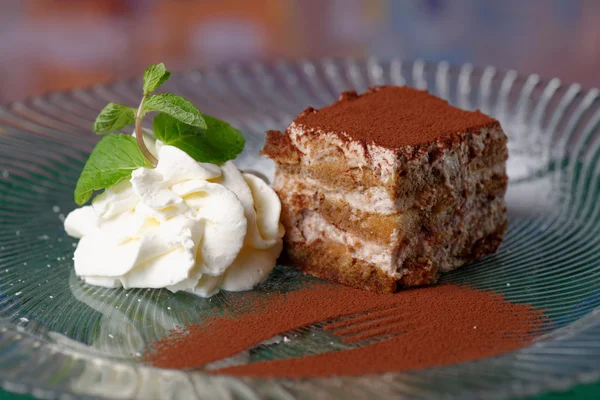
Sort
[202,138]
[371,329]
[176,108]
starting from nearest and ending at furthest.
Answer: [371,329] < [176,108] < [202,138]

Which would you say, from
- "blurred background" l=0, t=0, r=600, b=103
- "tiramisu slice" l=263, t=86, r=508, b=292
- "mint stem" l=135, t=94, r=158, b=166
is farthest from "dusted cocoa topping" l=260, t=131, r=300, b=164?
"blurred background" l=0, t=0, r=600, b=103

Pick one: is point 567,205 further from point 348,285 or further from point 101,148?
point 101,148

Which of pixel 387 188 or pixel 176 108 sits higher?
pixel 176 108

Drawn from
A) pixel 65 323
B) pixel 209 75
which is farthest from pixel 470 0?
pixel 65 323

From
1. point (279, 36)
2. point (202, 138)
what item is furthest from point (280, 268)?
point (279, 36)

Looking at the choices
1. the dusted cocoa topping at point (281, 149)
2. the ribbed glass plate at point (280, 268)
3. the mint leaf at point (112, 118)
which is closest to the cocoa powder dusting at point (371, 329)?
the ribbed glass plate at point (280, 268)

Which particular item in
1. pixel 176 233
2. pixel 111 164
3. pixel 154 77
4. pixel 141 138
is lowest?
pixel 176 233

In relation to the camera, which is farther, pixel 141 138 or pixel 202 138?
pixel 202 138

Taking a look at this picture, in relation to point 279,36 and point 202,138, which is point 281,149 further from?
point 279,36
